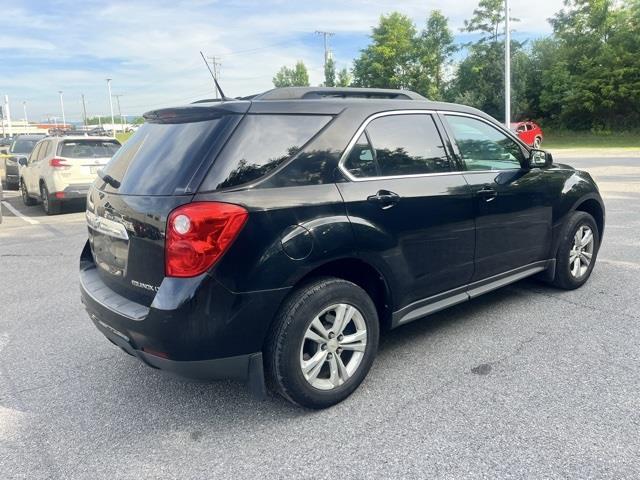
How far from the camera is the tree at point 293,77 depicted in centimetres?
8194

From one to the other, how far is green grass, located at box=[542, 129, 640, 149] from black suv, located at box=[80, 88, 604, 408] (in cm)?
3281

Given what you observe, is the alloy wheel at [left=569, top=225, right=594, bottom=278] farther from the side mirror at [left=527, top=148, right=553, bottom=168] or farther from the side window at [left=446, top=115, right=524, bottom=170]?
the side window at [left=446, top=115, right=524, bottom=170]

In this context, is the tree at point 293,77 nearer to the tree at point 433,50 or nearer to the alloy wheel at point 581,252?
the tree at point 433,50

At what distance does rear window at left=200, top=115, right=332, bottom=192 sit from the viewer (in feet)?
8.74

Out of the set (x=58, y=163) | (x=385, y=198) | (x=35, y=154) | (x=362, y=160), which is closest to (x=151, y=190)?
(x=362, y=160)

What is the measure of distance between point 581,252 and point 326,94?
299 cm

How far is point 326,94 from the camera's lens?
336cm

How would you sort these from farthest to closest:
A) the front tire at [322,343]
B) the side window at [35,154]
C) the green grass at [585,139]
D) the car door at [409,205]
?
1. the green grass at [585,139]
2. the side window at [35,154]
3. the car door at [409,205]
4. the front tire at [322,343]

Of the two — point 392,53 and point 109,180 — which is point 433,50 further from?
point 109,180

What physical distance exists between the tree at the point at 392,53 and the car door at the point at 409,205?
51.4 metres

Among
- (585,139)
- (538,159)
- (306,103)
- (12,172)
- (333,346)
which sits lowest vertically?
(333,346)

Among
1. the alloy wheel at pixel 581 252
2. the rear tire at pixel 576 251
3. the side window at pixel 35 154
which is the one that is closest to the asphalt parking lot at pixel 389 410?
the rear tire at pixel 576 251

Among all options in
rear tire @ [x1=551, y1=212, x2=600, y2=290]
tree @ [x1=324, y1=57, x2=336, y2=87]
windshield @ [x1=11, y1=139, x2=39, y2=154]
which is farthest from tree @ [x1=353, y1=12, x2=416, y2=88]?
rear tire @ [x1=551, y1=212, x2=600, y2=290]

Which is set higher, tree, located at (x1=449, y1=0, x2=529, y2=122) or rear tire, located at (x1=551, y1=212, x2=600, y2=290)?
tree, located at (x1=449, y1=0, x2=529, y2=122)
